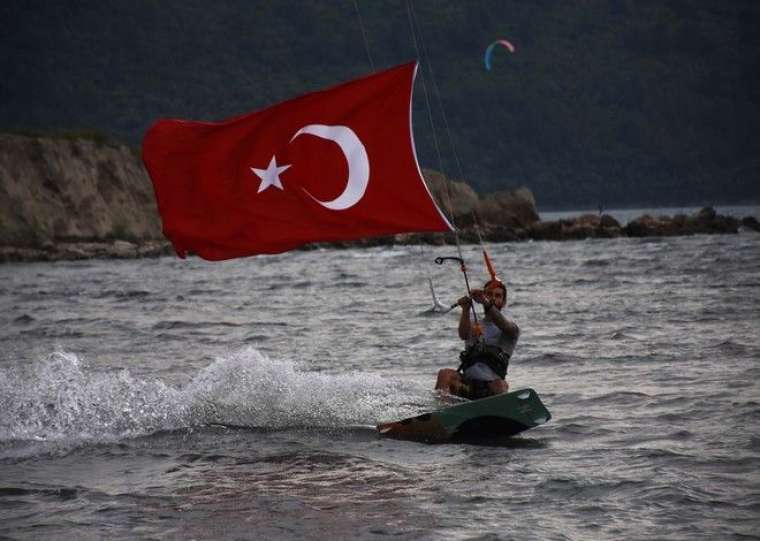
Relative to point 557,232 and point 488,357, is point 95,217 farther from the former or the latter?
point 488,357

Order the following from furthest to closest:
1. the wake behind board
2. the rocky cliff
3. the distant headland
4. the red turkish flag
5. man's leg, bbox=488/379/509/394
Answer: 1. the distant headland
2. the rocky cliff
3. man's leg, bbox=488/379/509/394
4. the wake behind board
5. the red turkish flag

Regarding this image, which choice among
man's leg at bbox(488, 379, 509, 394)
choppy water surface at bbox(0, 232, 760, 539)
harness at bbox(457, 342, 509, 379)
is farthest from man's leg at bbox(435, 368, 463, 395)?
man's leg at bbox(488, 379, 509, 394)

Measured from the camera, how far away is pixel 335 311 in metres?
28.8

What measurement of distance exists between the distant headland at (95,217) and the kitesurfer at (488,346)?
48.1m

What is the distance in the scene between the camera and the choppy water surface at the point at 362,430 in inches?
388

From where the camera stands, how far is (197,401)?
1484 centimetres

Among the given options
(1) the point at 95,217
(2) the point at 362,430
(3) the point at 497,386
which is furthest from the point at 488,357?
(1) the point at 95,217

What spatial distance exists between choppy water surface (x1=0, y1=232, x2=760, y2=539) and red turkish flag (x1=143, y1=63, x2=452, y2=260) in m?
2.19

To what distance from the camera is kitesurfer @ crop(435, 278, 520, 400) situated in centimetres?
1348

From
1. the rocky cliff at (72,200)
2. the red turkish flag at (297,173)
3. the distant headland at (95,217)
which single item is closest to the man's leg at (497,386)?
the red turkish flag at (297,173)

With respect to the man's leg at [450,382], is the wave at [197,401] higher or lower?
lower

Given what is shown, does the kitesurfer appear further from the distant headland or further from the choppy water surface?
the distant headland

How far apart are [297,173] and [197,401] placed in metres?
3.77

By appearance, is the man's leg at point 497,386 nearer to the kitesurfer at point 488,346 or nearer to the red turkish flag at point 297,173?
the kitesurfer at point 488,346
